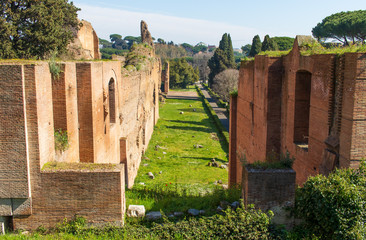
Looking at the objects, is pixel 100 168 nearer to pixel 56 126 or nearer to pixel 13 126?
pixel 13 126

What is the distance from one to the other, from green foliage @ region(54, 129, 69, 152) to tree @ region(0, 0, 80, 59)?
34.9ft

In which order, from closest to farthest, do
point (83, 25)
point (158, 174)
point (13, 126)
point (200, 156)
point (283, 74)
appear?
point (13, 126) < point (283, 74) < point (158, 174) < point (200, 156) < point (83, 25)

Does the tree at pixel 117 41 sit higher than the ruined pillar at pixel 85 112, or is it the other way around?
the tree at pixel 117 41

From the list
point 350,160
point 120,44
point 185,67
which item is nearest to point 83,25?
point 350,160

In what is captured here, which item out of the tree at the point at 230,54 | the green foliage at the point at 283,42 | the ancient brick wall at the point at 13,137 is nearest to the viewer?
the ancient brick wall at the point at 13,137

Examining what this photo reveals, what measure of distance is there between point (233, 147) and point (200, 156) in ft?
18.1

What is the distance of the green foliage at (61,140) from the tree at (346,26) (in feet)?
71.6

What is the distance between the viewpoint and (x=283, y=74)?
9703mm

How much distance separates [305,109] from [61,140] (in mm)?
5577

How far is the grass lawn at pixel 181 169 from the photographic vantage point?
7828 mm

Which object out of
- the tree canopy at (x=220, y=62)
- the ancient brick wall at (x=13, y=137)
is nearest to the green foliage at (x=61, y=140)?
the ancient brick wall at (x=13, y=137)

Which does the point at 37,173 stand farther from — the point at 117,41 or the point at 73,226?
the point at 117,41

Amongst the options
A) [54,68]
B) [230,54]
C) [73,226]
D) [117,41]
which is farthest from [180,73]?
[117,41]

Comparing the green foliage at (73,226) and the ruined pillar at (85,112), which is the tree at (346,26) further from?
the green foliage at (73,226)
